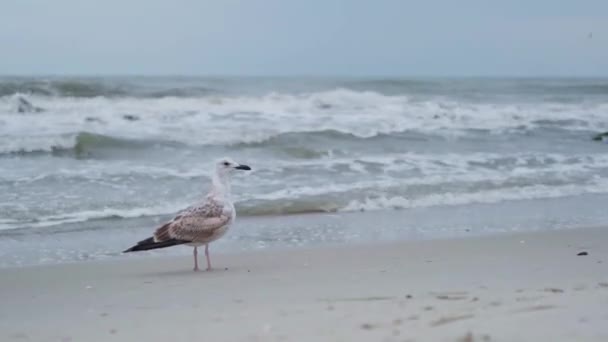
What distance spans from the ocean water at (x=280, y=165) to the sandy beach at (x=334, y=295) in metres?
0.86

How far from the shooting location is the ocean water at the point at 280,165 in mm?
7617

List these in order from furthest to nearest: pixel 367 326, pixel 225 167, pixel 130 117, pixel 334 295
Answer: pixel 130 117 < pixel 225 167 < pixel 334 295 < pixel 367 326

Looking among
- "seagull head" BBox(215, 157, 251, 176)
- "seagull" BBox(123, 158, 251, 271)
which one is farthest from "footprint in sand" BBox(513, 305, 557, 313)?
"seagull head" BBox(215, 157, 251, 176)

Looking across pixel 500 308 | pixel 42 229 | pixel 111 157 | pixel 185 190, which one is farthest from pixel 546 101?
pixel 500 308

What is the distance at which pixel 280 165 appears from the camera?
38.1 feet

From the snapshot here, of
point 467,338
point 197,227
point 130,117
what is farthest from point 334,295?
point 130,117

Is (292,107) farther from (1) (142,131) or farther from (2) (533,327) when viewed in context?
(2) (533,327)

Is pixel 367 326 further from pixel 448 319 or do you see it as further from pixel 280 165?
pixel 280 165

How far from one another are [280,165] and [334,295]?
7.35m

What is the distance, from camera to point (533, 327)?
325cm

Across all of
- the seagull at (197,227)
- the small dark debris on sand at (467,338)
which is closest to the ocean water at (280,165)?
the seagull at (197,227)

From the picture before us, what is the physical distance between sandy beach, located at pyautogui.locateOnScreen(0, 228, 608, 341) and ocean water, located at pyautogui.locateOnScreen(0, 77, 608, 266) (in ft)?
2.82

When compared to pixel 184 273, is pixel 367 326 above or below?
above

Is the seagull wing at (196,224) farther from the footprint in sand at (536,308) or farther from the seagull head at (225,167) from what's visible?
the footprint in sand at (536,308)
